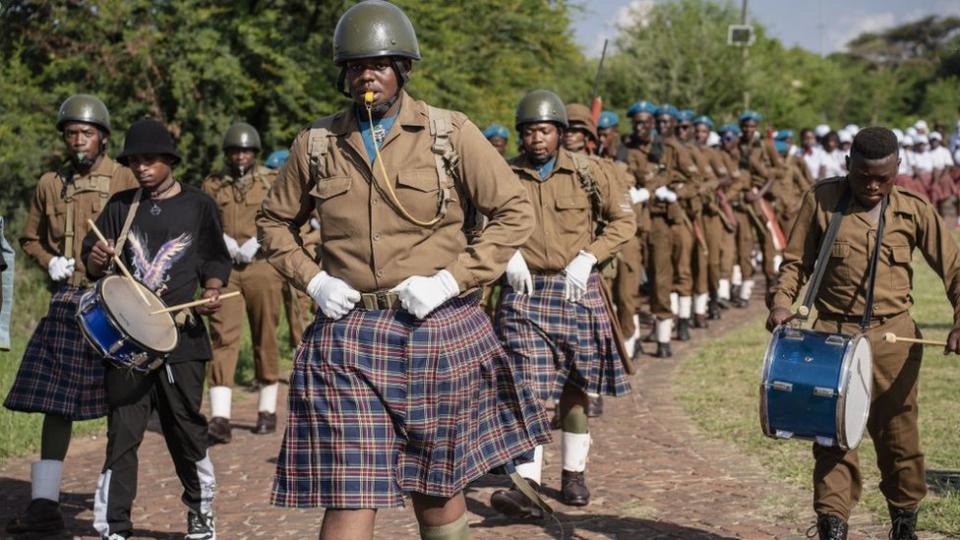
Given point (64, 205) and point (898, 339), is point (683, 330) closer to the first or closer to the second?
point (64, 205)

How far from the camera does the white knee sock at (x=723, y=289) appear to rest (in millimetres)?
17656

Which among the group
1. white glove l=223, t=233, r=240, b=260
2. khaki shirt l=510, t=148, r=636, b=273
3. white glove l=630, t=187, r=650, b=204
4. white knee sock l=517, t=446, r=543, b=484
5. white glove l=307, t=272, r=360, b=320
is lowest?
white knee sock l=517, t=446, r=543, b=484

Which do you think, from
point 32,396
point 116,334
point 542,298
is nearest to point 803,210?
point 542,298

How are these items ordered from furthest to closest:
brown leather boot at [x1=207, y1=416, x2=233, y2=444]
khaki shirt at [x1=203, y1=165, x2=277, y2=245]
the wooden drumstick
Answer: khaki shirt at [x1=203, y1=165, x2=277, y2=245] < brown leather boot at [x1=207, y1=416, x2=233, y2=444] < the wooden drumstick

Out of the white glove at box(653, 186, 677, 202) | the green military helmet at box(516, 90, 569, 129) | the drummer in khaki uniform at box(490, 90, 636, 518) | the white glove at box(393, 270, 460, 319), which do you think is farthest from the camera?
the white glove at box(653, 186, 677, 202)

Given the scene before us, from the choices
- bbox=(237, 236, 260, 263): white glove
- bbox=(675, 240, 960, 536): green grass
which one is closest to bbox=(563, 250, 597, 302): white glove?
bbox=(675, 240, 960, 536): green grass

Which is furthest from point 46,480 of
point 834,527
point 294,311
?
point 294,311

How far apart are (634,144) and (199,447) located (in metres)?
8.64

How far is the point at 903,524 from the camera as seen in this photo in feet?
20.6

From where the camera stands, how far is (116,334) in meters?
6.18

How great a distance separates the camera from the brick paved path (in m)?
7.05

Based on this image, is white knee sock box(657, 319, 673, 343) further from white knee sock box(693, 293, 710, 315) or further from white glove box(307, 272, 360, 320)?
white glove box(307, 272, 360, 320)

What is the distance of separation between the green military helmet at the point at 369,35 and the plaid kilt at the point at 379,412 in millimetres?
899

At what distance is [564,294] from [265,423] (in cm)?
362
